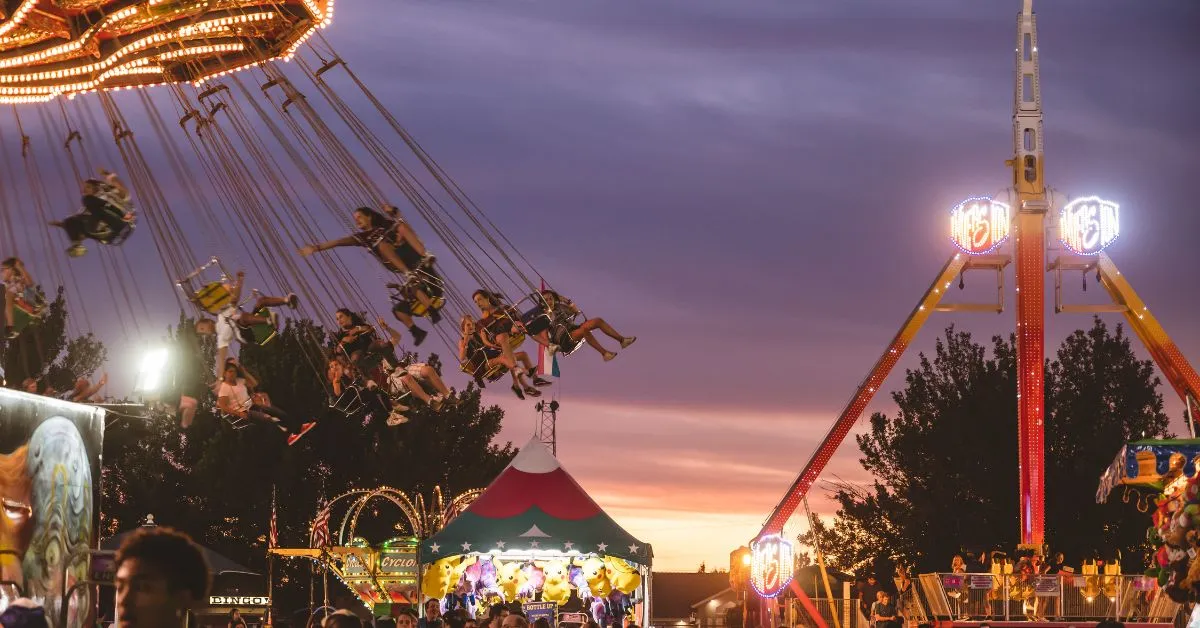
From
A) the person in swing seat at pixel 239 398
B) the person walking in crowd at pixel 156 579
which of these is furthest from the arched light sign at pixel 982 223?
the person walking in crowd at pixel 156 579

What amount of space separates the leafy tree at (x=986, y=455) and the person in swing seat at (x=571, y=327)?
1330 inches

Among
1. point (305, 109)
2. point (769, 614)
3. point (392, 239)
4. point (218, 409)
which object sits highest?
point (305, 109)

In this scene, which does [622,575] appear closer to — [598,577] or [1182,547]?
[598,577]

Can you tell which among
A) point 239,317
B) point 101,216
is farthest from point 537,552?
point 101,216

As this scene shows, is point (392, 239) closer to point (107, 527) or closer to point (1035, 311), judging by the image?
point (1035, 311)

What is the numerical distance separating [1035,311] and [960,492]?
1533cm

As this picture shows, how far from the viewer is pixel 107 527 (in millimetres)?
49500

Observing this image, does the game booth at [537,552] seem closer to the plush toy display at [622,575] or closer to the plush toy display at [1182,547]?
the plush toy display at [622,575]

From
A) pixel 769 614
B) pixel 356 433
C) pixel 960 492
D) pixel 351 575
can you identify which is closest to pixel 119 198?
pixel 351 575

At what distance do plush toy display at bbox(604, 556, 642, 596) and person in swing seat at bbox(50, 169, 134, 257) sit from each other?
35.6 ft

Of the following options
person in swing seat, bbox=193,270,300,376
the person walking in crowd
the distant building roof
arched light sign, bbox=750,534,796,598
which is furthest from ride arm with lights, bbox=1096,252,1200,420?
the distant building roof

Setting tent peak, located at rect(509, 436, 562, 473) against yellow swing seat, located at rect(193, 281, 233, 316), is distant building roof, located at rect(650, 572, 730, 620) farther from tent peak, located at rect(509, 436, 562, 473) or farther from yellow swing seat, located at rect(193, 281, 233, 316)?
yellow swing seat, located at rect(193, 281, 233, 316)

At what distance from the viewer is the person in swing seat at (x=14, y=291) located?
59.1ft

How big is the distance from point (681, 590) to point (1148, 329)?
208 feet
